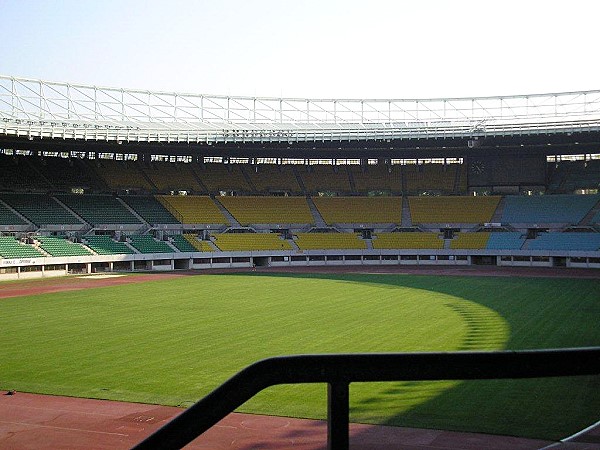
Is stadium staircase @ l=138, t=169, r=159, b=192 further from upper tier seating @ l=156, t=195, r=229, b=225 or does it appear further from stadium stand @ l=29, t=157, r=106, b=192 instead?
stadium stand @ l=29, t=157, r=106, b=192

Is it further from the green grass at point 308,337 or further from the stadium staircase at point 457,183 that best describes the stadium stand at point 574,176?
the green grass at point 308,337

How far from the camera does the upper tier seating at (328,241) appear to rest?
77812 millimetres

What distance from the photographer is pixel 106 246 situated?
225 feet

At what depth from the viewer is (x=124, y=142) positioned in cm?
7169

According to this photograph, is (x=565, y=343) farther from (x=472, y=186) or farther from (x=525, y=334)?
(x=472, y=186)

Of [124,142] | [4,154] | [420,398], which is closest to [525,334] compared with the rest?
[420,398]

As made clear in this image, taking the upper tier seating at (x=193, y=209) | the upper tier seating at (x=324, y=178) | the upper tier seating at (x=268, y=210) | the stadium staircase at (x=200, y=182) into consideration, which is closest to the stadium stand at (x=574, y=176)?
the upper tier seating at (x=324, y=178)

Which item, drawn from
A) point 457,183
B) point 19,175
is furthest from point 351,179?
point 19,175

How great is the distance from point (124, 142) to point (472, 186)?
42.1 meters

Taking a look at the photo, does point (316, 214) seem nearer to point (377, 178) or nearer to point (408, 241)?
point (377, 178)

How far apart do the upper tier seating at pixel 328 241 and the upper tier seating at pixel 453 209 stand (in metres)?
7.98

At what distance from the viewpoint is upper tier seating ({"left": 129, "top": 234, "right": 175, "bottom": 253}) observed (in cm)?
7056

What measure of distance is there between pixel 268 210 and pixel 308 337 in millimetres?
54744

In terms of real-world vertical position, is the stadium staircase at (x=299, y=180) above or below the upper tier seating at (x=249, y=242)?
above
